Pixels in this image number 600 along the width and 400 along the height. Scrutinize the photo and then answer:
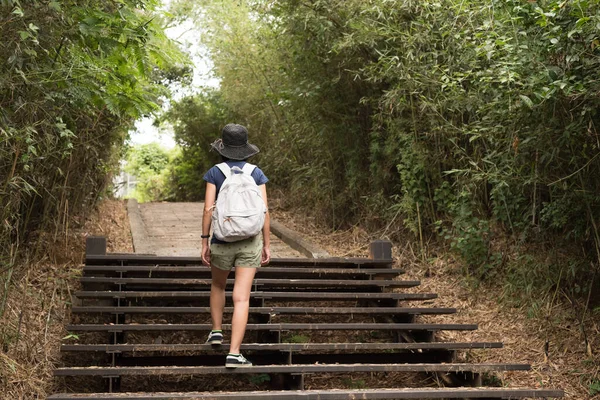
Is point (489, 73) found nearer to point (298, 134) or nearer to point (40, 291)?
point (40, 291)

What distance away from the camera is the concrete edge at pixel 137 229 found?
8.57 m

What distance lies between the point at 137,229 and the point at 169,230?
0.60m

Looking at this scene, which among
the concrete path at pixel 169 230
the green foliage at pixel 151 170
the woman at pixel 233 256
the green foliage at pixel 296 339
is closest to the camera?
the woman at pixel 233 256

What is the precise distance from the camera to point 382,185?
902 cm

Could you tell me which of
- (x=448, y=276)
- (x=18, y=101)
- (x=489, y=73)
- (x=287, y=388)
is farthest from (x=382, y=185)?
(x=18, y=101)

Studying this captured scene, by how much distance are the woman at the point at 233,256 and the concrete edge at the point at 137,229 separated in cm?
363

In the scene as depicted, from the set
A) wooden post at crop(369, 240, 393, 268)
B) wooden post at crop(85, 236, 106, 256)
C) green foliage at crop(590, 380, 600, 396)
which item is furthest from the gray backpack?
wooden post at crop(369, 240, 393, 268)

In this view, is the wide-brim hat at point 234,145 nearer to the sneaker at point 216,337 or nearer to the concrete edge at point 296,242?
the sneaker at point 216,337

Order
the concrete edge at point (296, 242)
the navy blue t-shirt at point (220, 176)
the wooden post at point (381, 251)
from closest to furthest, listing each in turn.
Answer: the navy blue t-shirt at point (220, 176) → the wooden post at point (381, 251) → the concrete edge at point (296, 242)

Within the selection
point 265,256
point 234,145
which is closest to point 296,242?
point 265,256

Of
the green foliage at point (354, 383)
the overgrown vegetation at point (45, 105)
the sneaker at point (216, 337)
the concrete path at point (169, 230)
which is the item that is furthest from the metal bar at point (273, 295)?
the concrete path at point (169, 230)

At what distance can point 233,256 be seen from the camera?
4.73 metres

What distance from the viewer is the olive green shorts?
4703 millimetres

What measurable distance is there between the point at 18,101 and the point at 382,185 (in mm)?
5015
